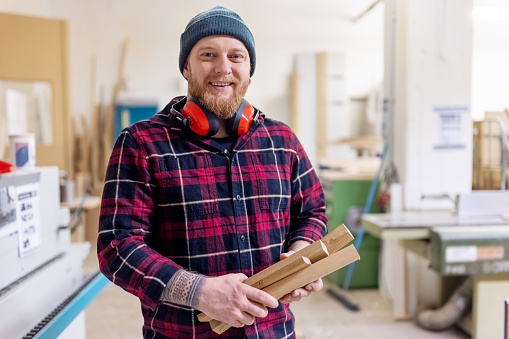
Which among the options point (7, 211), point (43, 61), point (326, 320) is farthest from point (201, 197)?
point (43, 61)

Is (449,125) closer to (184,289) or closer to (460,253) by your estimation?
(460,253)

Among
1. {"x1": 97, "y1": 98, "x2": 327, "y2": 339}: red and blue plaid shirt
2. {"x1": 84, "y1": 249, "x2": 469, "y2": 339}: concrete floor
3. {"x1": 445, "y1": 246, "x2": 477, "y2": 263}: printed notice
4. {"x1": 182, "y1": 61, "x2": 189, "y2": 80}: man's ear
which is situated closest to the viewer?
{"x1": 97, "y1": 98, "x2": 327, "y2": 339}: red and blue plaid shirt

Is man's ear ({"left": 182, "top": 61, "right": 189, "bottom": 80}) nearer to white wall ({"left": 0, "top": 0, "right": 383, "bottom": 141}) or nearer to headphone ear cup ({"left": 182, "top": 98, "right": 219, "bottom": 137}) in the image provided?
headphone ear cup ({"left": 182, "top": 98, "right": 219, "bottom": 137})

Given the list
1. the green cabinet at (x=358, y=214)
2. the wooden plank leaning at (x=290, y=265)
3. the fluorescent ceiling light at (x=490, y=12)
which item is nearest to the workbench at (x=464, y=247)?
the green cabinet at (x=358, y=214)

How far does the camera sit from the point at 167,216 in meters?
1.20

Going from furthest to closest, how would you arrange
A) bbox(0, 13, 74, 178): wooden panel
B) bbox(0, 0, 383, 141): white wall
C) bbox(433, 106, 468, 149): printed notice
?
bbox(0, 0, 383, 141): white wall < bbox(0, 13, 74, 178): wooden panel < bbox(433, 106, 468, 149): printed notice

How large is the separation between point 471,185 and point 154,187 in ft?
9.07

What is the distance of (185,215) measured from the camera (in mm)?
1189

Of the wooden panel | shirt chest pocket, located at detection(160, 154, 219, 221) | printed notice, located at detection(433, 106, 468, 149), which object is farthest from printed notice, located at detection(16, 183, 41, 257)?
printed notice, located at detection(433, 106, 468, 149)

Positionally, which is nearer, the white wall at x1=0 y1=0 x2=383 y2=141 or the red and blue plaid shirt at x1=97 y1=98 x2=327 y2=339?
the red and blue plaid shirt at x1=97 y1=98 x2=327 y2=339

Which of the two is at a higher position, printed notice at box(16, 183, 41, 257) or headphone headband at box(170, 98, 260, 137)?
headphone headband at box(170, 98, 260, 137)

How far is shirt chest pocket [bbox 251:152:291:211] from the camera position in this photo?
4.18ft

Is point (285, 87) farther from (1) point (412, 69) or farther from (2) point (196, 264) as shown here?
(2) point (196, 264)

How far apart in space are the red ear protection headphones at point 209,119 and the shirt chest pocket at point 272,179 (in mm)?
87
